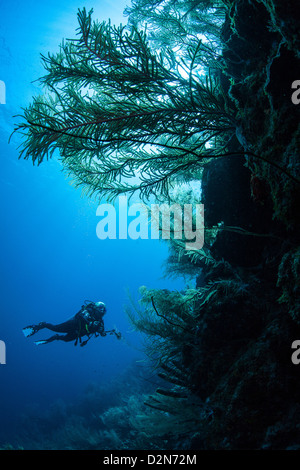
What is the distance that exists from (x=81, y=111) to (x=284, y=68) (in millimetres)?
1833

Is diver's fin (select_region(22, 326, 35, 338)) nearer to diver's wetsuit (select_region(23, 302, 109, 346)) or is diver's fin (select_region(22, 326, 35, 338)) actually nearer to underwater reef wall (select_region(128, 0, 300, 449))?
diver's wetsuit (select_region(23, 302, 109, 346))

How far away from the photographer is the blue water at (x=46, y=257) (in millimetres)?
19188

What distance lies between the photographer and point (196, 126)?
2.87 meters

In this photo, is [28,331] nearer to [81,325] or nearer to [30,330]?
[30,330]

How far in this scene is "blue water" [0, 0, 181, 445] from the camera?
19.2 meters

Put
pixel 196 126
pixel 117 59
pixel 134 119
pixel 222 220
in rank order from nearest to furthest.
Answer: pixel 117 59, pixel 134 119, pixel 196 126, pixel 222 220

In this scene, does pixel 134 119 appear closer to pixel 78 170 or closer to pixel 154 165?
pixel 154 165

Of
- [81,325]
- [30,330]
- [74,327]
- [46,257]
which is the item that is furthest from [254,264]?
[46,257]

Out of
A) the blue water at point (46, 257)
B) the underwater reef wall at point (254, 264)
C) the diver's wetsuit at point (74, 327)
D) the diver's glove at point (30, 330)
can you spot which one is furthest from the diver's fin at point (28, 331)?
the underwater reef wall at point (254, 264)

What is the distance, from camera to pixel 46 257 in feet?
240

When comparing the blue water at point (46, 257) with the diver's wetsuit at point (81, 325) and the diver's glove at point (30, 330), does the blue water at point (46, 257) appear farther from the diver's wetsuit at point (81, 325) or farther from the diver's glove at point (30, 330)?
the diver's glove at point (30, 330)

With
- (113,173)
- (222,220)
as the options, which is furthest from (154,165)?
(222,220)

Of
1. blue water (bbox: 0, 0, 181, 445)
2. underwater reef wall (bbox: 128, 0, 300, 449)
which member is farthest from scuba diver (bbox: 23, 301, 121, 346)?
underwater reef wall (bbox: 128, 0, 300, 449)

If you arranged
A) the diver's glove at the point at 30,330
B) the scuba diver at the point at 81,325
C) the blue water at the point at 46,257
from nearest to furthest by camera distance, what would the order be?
1. the diver's glove at the point at 30,330
2. the scuba diver at the point at 81,325
3. the blue water at the point at 46,257
